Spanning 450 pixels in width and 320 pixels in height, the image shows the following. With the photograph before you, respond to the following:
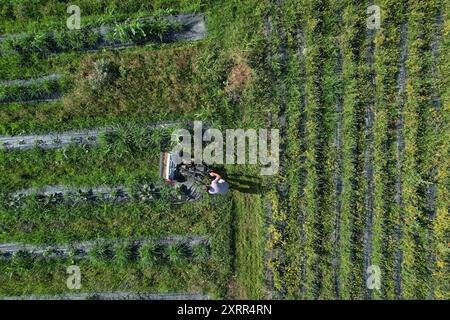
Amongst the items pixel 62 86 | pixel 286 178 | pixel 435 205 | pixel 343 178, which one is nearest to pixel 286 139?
pixel 286 178

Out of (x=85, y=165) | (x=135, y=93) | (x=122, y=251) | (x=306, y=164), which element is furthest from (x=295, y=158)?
(x=85, y=165)

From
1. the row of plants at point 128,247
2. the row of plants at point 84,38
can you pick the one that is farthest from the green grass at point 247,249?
the row of plants at point 84,38

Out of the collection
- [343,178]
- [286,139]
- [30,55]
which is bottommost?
[343,178]

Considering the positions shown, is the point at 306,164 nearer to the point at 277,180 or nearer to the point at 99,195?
the point at 277,180

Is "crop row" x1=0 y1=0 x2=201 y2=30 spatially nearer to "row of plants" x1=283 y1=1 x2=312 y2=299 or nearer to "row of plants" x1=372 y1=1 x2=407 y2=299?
"row of plants" x1=283 y1=1 x2=312 y2=299

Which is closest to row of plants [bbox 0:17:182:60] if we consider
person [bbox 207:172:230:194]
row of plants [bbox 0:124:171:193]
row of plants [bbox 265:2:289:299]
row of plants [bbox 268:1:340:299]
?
row of plants [bbox 0:124:171:193]

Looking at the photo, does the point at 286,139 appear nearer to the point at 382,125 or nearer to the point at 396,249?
the point at 382,125
